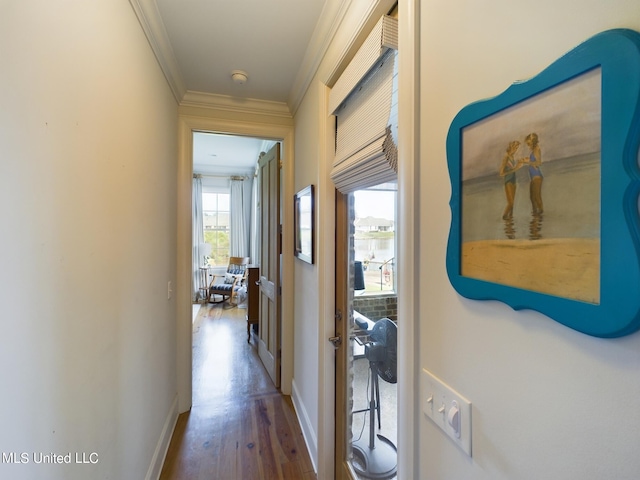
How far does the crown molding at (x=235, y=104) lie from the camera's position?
2332mm

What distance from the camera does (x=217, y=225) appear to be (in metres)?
6.32

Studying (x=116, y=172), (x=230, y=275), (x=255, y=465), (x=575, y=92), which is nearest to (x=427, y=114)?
(x=575, y=92)

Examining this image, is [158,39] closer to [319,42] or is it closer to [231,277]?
[319,42]

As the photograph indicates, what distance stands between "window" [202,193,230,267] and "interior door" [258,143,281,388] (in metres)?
3.38

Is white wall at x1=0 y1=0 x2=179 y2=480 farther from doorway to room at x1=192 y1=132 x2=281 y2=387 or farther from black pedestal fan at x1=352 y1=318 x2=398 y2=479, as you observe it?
doorway to room at x1=192 y1=132 x2=281 y2=387

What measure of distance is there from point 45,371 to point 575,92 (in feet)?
4.19

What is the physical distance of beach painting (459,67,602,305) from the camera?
1.31ft

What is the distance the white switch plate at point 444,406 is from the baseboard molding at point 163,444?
1660mm

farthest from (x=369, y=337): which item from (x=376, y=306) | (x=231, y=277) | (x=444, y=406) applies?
(x=231, y=277)

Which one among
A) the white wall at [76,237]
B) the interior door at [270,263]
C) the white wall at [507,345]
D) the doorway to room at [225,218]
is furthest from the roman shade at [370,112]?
Answer: the doorway to room at [225,218]

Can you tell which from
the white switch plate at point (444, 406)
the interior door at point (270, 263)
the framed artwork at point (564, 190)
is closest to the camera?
the framed artwork at point (564, 190)

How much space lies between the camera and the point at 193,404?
95.2 inches

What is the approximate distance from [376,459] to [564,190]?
156cm

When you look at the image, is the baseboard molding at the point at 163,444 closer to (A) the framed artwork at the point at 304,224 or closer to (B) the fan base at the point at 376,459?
(B) the fan base at the point at 376,459
